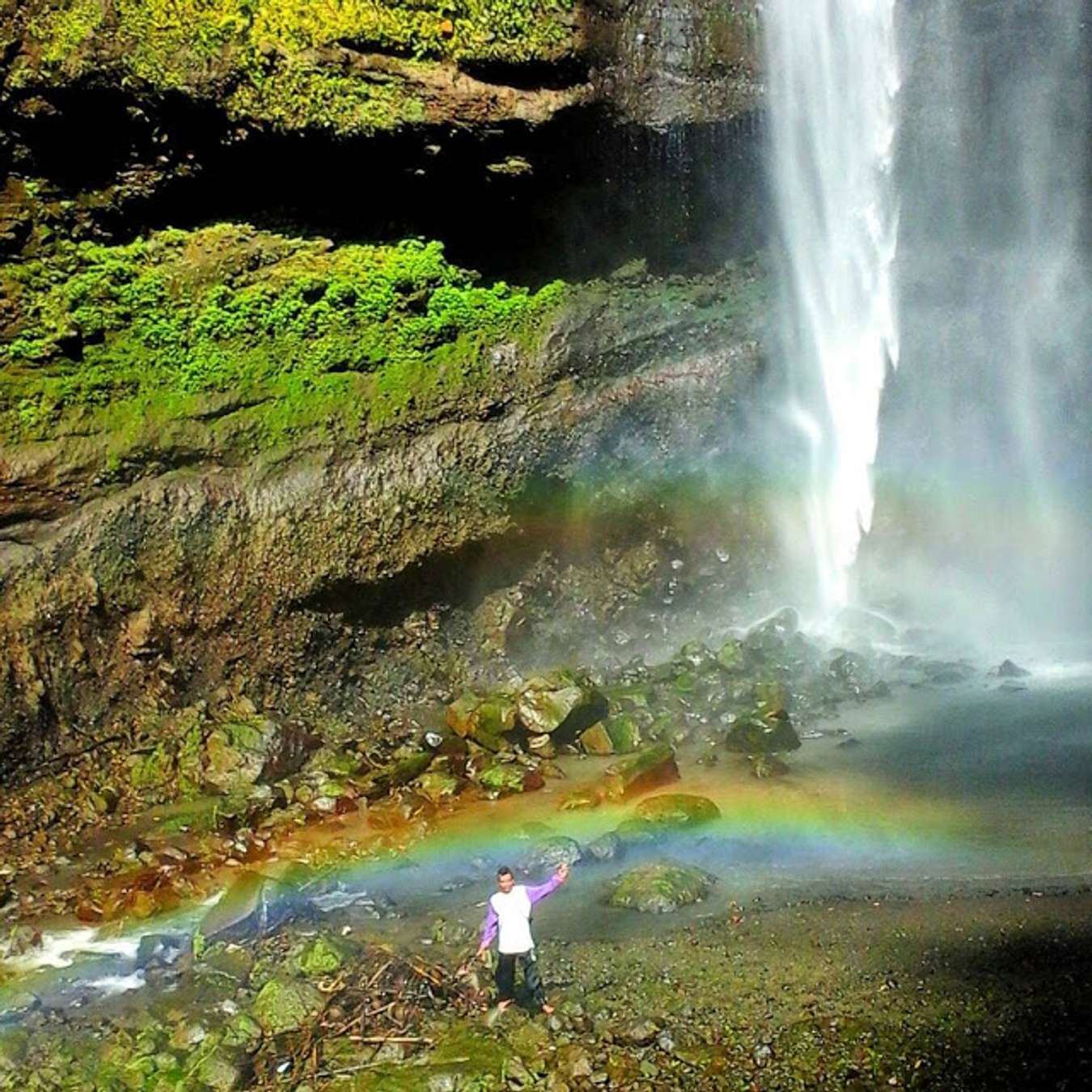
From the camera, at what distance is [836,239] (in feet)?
63.9

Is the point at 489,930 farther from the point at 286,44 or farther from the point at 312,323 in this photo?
the point at 286,44

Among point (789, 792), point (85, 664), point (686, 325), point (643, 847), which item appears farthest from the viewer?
point (686, 325)

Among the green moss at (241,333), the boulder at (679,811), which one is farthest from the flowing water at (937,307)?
the green moss at (241,333)

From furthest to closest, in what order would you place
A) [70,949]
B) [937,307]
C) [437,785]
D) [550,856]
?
[937,307] < [437,785] < [550,856] < [70,949]

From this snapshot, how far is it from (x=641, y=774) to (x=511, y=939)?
449cm

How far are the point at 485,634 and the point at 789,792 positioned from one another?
17.9ft

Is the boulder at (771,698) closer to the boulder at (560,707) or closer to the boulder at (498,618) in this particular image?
the boulder at (560,707)

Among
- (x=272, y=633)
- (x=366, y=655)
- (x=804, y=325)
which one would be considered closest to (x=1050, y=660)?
(x=804, y=325)

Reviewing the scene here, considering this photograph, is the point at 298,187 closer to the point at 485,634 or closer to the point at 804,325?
the point at 485,634

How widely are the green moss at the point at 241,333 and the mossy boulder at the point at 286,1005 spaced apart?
25.7 ft

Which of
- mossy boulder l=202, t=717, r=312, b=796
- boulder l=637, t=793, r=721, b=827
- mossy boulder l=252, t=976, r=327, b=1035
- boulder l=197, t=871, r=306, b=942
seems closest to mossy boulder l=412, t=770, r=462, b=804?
mossy boulder l=202, t=717, r=312, b=796

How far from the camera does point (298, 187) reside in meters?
16.3

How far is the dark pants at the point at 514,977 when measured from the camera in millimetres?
8562

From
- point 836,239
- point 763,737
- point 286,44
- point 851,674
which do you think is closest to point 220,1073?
point 763,737
